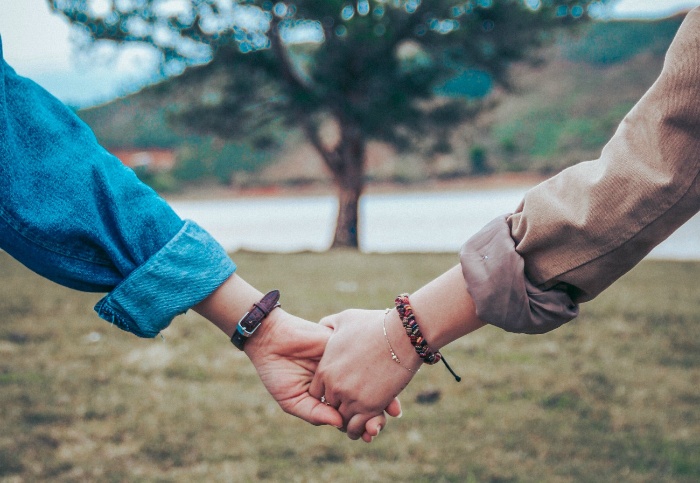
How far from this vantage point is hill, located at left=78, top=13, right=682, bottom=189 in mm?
29281

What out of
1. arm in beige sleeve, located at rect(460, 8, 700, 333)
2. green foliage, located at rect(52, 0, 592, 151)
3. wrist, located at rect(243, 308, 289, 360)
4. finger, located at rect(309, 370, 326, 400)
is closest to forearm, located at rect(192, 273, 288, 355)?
wrist, located at rect(243, 308, 289, 360)

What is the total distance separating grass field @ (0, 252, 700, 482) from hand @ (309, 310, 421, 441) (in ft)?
1.80

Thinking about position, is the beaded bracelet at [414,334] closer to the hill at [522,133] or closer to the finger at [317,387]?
the finger at [317,387]

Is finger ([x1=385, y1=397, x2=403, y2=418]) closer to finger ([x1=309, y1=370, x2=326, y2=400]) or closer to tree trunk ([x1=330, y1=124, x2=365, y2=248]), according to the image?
finger ([x1=309, y1=370, x2=326, y2=400])

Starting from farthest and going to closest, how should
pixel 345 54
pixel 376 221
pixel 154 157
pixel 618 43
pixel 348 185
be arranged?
pixel 618 43, pixel 154 157, pixel 376 221, pixel 348 185, pixel 345 54

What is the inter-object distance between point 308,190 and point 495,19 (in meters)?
18.9

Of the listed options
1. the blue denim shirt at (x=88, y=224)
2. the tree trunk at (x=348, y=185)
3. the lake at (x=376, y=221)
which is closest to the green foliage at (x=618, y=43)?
the lake at (x=376, y=221)

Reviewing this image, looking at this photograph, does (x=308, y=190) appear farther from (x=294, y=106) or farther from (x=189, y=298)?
(x=189, y=298)

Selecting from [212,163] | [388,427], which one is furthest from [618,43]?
[388,427]

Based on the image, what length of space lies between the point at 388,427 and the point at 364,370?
990 mm

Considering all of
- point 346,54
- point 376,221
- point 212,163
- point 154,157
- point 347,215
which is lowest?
point 212,163

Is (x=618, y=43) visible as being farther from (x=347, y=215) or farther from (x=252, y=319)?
(x=252, y=319)

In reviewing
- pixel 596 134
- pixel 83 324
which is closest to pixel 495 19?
pixel 83 324

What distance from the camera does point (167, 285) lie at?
1.61m
